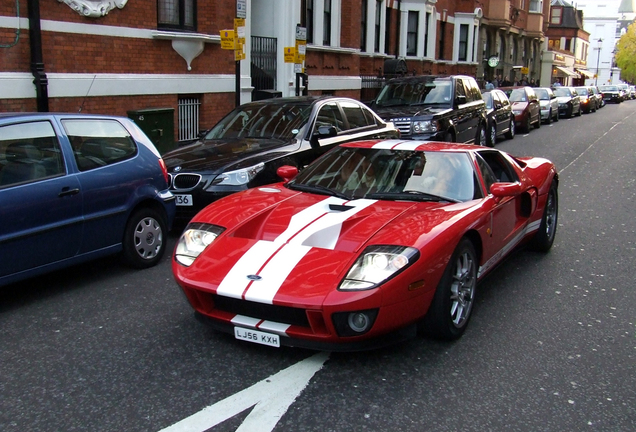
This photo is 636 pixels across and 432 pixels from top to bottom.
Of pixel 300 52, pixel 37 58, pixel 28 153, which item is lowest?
pixel 28 153

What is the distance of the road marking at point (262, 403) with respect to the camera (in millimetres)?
3393

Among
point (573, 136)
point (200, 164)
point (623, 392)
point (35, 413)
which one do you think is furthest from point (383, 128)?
point (573, 136)

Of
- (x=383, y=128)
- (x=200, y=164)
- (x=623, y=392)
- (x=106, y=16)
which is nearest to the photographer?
(x=623, y=392)

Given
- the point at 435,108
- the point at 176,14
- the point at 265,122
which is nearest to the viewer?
the point at 265,122

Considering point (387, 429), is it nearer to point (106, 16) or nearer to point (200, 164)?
point (200, 164)

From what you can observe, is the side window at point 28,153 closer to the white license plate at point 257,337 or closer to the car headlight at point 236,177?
the car headlight at point 236,177

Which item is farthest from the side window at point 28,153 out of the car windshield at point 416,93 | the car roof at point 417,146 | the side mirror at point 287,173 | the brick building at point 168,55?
the car windshield at point 416,93

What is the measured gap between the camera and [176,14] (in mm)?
13953

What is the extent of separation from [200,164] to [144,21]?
6460 millimetres

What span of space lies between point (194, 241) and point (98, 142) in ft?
6.44

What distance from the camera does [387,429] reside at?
3387 millimetres

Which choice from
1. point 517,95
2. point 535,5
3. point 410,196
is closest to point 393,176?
point 410,196

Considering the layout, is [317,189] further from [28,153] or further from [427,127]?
[427,127]

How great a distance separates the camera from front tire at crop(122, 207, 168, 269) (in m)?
6.21
